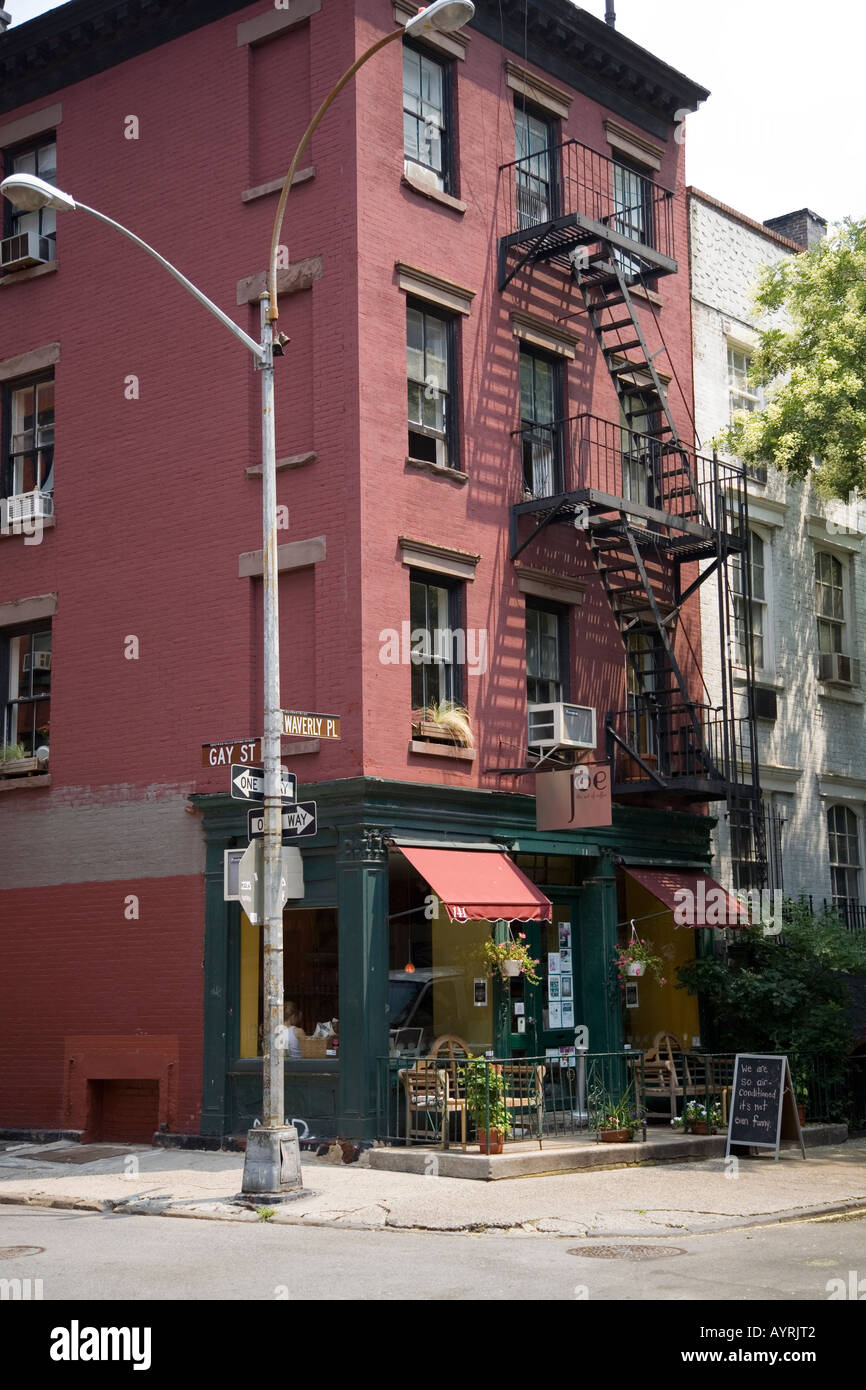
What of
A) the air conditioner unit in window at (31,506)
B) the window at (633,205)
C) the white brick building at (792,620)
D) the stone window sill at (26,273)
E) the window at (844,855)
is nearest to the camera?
the air conditioner unit in window at (31,506)

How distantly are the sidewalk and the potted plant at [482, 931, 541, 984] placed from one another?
276cm

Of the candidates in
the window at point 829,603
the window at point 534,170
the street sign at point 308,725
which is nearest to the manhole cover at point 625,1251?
the street sign at point 308,725

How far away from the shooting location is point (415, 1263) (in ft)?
34.0

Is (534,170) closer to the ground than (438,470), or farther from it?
farther from it

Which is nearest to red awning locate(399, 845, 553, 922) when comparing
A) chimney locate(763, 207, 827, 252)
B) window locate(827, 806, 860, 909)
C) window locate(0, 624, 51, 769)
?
window locate(0, 624, 51, 769)

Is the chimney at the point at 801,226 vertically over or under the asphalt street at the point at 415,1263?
over

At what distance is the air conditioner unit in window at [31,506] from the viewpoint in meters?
21.0

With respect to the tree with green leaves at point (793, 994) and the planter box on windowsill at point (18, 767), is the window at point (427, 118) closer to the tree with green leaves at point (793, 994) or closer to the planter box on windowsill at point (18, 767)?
the planter box on windowsill at point (18, 767)

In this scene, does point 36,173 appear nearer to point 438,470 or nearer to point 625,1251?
point 438,470

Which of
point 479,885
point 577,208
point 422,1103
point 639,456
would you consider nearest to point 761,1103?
point 422,1103

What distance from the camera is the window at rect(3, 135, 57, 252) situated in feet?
72.4

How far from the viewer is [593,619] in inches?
839

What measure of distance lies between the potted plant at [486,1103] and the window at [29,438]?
1034 cm

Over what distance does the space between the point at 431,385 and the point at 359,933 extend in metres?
6.99
